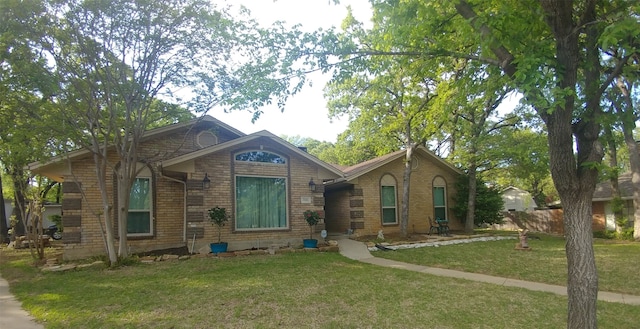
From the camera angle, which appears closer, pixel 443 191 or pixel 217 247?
pixel 217 247

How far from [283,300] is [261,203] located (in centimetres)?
729

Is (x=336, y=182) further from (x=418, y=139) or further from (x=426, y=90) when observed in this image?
(x=426, y=90)

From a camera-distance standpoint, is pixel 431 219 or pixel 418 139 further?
pixel 431 219

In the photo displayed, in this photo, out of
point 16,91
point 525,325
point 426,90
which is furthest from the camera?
point 426,90

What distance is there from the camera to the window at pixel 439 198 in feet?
65.0

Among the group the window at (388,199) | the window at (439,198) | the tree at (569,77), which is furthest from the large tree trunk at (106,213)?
the window at (439,198)

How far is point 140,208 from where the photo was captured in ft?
41.8

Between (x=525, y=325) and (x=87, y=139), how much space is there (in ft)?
39.7

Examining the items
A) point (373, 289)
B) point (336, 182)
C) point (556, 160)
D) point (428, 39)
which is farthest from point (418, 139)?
Answer: point (556, 160)

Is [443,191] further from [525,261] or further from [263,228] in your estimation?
[263,228]

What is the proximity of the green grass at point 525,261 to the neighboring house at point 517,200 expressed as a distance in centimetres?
3088

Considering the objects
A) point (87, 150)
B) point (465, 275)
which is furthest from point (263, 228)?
point (465, 275)

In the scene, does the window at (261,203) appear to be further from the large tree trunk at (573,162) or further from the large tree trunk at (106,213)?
the large tree trunk at (573,162)

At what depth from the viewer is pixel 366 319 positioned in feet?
18.5
